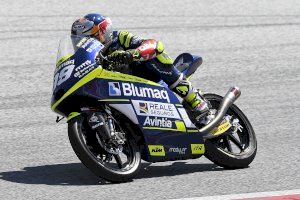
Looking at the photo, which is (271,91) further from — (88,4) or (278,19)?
(88,4)

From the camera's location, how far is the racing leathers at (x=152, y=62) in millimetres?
8688

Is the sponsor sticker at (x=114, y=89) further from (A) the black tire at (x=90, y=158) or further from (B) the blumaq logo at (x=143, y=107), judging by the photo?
(A) the black tire at (x=90, y=158)

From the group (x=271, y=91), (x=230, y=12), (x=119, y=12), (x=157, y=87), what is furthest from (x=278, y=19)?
(x=157, y=87)

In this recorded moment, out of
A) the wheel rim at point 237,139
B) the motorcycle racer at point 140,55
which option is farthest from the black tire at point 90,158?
the wheel rim at point 237,139

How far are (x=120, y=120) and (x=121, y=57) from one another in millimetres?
589

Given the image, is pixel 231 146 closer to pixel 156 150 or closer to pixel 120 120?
pixel 156 150

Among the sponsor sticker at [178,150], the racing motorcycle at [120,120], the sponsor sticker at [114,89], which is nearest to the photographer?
the racing motorcycle at [120,120]

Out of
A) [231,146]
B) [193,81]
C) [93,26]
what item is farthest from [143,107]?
[193,81]

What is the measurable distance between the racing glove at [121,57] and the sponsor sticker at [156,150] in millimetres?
811

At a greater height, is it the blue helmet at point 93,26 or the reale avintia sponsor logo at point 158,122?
the blue helmet at point 93,26

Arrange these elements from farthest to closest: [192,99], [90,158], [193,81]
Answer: [193,81], [192,99], [90,158]

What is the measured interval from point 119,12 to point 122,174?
8.55 m

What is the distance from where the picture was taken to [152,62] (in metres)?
8.89

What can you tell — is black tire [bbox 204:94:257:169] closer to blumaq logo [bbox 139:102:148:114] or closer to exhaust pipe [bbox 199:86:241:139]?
exhaust pipe [bbox 199:86:241:139]
